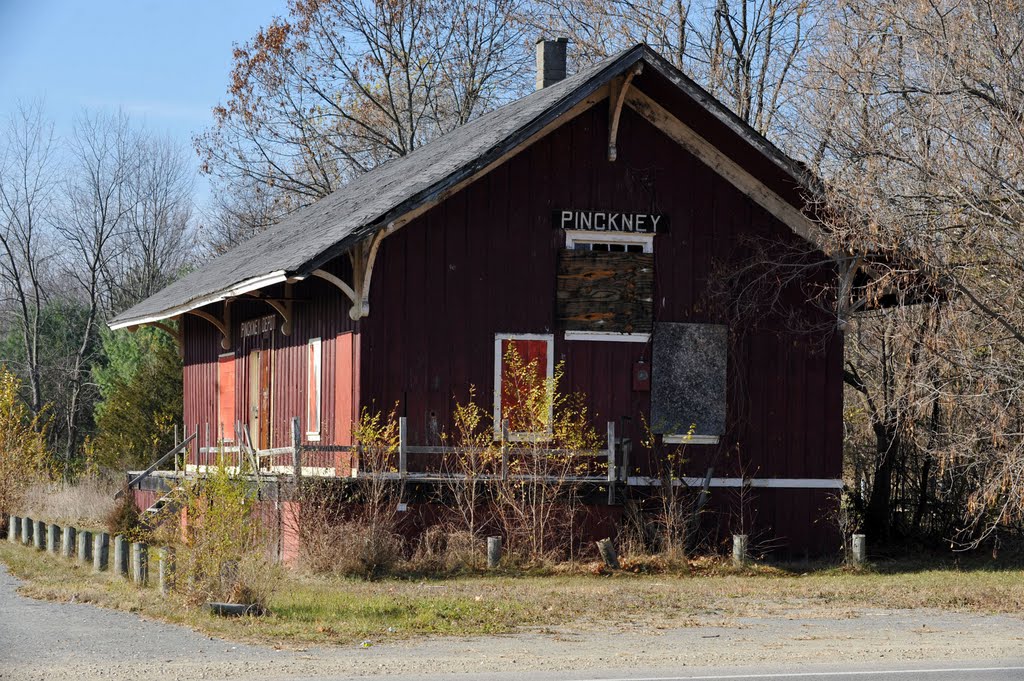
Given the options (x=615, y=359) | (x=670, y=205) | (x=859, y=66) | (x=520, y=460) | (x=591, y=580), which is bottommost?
(x=591, y=580)

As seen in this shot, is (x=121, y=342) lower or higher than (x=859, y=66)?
lower

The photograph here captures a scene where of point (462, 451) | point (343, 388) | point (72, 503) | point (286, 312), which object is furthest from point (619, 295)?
point (72, 503)

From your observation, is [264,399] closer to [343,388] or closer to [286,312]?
Result: [286,312]

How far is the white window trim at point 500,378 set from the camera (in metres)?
19.0

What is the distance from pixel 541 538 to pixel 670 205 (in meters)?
5.32

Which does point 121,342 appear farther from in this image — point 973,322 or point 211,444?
point 973,322

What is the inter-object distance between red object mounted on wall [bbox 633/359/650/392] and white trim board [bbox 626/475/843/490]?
50.6 inches

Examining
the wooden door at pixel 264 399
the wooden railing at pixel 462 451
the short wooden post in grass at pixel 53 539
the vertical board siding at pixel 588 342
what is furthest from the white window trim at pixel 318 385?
the short wooden post in grass at pixel 53 539

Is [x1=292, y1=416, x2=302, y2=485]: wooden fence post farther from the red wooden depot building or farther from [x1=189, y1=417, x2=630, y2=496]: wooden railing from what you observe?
the red wooden depot building

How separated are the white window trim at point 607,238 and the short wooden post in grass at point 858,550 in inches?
201

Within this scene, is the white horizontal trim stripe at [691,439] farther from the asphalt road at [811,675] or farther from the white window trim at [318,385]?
the asphalt road at [811,675]

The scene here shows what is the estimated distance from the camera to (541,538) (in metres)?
18.5

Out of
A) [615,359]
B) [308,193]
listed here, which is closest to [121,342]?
[308,193]

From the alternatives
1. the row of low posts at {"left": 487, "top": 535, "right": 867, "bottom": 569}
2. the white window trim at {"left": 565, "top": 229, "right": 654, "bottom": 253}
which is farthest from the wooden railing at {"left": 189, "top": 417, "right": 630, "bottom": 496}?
the white window trim at {"left": 565, "top": 229, "right": 654, "bottom": 253}
